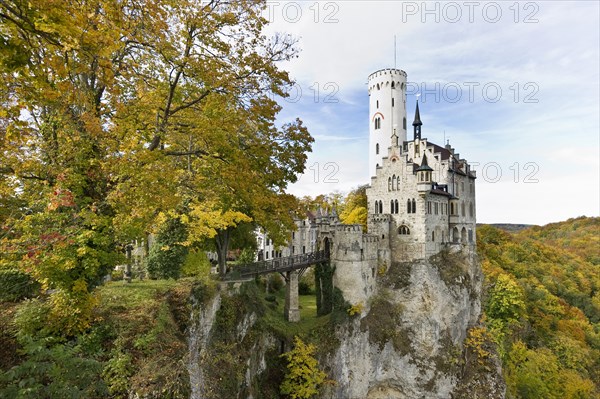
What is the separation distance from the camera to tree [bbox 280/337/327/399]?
78.6 feet

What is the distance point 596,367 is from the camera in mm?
51469

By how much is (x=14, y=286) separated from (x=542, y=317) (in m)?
64.9

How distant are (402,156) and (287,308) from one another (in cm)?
1838

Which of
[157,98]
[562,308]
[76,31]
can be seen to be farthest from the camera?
[562,308]

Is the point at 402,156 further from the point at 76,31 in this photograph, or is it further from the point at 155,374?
the point at 76,31

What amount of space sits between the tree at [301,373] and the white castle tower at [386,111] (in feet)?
74.2

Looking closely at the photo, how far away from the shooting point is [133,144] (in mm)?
9531

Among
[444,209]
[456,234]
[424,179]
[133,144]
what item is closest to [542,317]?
[456,234]

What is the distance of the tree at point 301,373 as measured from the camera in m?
24.0

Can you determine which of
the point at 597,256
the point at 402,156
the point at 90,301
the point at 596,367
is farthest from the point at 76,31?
the point at 597,256

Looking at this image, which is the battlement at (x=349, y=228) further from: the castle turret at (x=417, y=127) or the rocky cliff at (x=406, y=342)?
the castle turret at (x=417, y=127)

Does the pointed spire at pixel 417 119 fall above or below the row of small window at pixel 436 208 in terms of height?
above

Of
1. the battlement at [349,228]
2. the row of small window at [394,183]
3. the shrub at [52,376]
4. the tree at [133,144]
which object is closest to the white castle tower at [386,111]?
the row of small window at [394,183]

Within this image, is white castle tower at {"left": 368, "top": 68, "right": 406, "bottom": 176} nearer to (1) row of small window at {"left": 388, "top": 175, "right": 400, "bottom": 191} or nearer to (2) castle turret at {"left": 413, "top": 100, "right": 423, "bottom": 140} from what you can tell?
(2) castle turret at {"left": 413, "top": 100, "right": 423, "bottom": 140}
